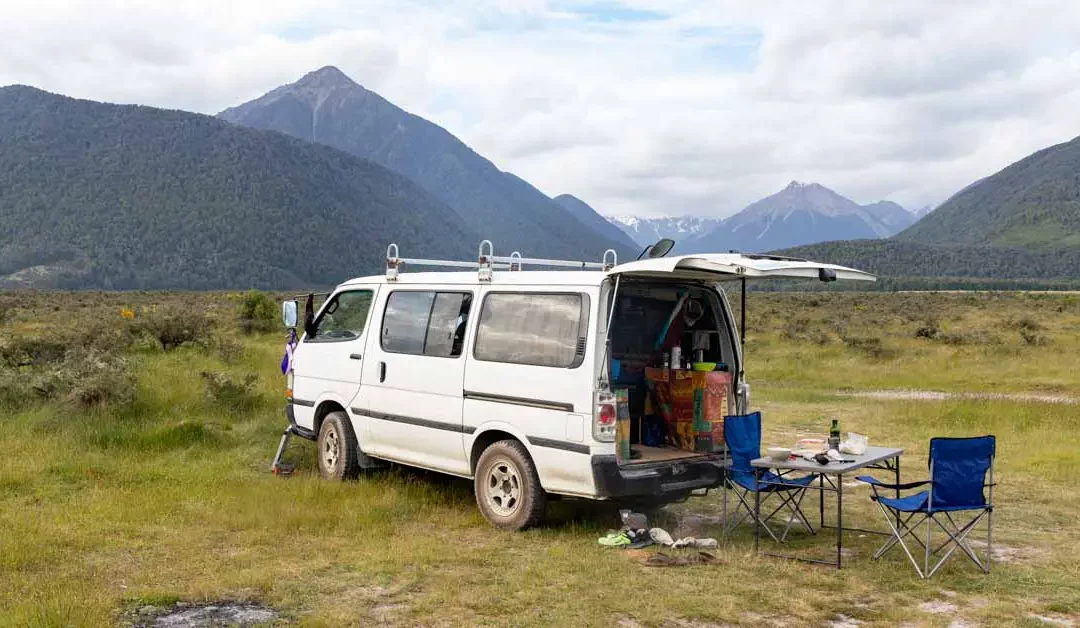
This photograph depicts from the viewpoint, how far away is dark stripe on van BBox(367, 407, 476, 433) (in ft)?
26.5

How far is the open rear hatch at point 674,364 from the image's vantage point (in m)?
8.08

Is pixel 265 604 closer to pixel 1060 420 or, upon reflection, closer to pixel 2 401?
pixel 2 401

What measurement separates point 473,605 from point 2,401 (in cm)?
919

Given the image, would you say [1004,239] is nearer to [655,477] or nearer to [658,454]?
[658,454]

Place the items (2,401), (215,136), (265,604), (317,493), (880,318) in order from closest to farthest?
(265,604) → (317,493) → (2,401) → (880,318) → (215,136)

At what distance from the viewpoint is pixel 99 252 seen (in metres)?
125

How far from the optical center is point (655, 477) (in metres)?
7.40

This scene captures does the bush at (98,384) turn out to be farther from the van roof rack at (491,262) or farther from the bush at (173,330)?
the bush at (173,330)

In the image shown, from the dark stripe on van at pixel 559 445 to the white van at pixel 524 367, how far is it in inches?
0.4

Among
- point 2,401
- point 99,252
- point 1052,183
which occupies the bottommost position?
point 2,401

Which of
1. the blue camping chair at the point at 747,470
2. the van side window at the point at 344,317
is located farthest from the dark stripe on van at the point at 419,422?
the blue camping chair at the point at 747,470

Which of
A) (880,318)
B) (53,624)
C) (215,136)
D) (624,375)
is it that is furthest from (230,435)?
(215,136)

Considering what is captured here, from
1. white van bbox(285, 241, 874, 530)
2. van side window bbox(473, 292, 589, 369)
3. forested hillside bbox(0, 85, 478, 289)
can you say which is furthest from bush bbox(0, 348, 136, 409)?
forested hillside bbox(0, 85, 478, 289)

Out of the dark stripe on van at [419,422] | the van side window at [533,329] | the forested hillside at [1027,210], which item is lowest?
the dark stripe on van at [419,422]
